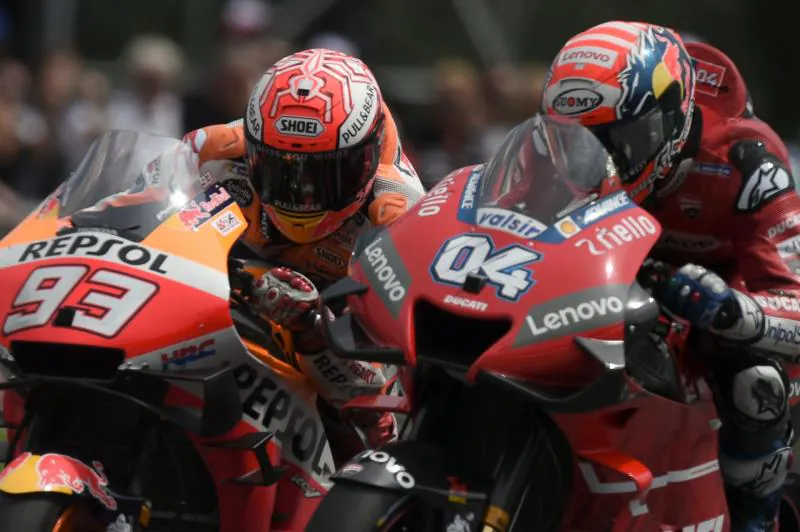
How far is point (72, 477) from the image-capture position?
507 centimetres

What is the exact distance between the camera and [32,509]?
4.93 metres

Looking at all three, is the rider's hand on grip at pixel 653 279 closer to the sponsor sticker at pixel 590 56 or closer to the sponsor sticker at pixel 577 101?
the sponsor sticker at pixel 577 101

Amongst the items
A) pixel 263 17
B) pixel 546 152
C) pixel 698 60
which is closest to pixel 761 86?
pixel 263 17

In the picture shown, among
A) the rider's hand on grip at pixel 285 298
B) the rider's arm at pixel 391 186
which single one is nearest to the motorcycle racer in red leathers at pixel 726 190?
the rider's arm at pixel 391 186

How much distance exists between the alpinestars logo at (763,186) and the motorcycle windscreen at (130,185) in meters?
1.79

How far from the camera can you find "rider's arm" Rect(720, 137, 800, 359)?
5461mm

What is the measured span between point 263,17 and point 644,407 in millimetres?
8246

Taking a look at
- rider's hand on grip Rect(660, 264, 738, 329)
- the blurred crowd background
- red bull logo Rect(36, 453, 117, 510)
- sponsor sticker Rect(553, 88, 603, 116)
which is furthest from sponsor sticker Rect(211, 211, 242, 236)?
the blurred crowd background

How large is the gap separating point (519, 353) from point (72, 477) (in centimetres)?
141

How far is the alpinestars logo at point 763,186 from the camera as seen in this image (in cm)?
571

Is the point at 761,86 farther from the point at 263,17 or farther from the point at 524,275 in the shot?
the point at 524,275

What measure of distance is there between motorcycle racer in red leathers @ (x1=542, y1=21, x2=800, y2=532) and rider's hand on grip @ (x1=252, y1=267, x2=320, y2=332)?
1013 mm

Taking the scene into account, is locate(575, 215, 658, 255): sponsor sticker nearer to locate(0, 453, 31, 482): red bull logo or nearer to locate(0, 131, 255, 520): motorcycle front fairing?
locate(0, 131, 255, 520): motorcycle front fairing

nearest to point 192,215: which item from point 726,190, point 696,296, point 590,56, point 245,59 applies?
point 590,56
